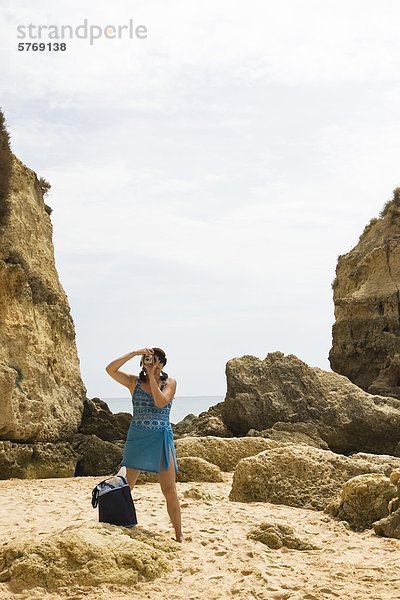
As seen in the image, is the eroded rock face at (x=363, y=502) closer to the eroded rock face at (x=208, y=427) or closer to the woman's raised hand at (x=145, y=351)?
the woman's raised hand at (x=145, y=351)

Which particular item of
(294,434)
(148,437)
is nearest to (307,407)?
(294,434)

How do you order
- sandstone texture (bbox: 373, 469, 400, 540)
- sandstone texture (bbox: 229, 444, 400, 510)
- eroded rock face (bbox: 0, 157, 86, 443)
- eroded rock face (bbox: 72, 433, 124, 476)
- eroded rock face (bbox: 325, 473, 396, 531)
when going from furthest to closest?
1. eroded rock face (bbox: 72, 433, 124, 476)
2. eroded rock face (bbox: 0, 157, 86, 443)
3. sandstone texture (bbox: 229, 444, 400, 510)
4. eroded rock face (bbox: 325, 473, 396, 531)
5. sandstone texture (bbox: 373, 469, 400, 540)

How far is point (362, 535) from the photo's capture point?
22.0 feet

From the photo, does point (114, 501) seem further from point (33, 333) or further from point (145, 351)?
point (33, 333)

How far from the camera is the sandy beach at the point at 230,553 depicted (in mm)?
4492

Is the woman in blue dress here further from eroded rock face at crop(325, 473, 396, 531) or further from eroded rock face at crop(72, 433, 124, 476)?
eroded rock face at crop(72, 433, 124, 476)

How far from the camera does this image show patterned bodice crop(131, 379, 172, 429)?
5.78 m

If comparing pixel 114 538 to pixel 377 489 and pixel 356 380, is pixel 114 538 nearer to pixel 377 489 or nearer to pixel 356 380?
pixel 377 489

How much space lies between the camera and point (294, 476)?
27.5ft

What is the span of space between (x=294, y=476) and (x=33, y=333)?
6.33 metres

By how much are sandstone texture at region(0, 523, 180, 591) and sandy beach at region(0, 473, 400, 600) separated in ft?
0.25

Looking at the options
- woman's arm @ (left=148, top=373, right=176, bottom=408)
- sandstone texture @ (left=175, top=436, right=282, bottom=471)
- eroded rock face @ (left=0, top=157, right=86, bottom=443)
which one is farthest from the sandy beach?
eroded rock face @ (left=0, top=157, right=86, bottom=443)

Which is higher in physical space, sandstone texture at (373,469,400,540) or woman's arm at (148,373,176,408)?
woman's arm at (148,373,176,408)

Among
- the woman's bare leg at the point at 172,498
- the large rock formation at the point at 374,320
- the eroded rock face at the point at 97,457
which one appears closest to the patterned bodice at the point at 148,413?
the woman's bare leg at the point at 172,498
